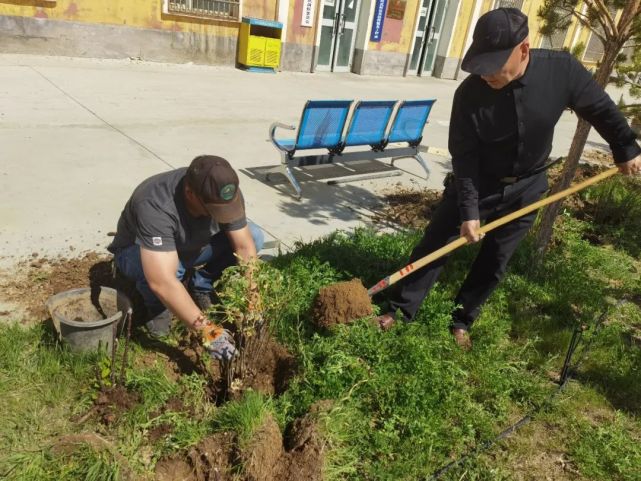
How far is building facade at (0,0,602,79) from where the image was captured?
9.89 meters

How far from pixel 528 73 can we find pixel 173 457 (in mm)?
2600

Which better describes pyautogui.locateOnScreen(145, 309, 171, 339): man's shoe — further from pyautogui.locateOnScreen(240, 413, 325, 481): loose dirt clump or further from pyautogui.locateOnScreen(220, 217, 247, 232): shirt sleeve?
pyautogui.locateOnScreen(240, 413, 325, 481): loose dirt clump

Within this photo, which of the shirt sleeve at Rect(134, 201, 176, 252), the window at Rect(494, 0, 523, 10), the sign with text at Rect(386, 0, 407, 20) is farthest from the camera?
the window at Rect(494, 0, 523, 10)

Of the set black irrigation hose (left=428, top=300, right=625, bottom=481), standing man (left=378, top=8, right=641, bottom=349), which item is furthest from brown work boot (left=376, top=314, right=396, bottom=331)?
black irrigation hose (left=428, top=300, right=625, bottom=481)

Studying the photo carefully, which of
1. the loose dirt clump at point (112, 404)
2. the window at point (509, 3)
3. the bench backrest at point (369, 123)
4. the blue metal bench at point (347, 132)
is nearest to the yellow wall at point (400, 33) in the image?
the window at point (509, 3)

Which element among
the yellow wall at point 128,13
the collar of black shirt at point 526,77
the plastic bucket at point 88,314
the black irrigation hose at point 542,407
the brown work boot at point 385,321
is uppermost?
the collar of black shirt at point 526,77

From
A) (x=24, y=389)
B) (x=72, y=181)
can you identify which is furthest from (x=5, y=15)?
(x=24, y=389)

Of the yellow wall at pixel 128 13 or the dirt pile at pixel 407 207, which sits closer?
the dirt pile at pixel 407 207

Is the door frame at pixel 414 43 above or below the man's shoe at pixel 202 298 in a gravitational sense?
above

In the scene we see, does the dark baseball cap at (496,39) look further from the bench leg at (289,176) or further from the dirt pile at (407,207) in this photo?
the bench leg at (289,176)

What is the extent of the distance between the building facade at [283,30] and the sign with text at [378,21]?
26mm

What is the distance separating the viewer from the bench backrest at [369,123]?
567 cm

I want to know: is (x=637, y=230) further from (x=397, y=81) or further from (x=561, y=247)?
(x=397, y=81)

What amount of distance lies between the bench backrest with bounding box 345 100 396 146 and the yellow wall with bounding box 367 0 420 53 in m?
9.32
